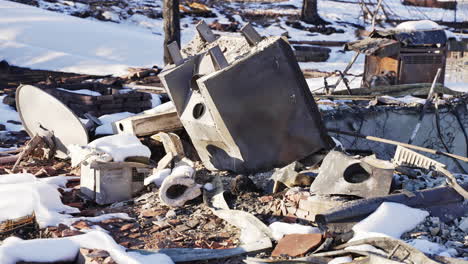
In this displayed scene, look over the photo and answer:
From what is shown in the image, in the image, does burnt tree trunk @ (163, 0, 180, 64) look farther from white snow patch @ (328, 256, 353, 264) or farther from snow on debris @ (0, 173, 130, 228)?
white snow patch @ (328, 256, 353, 264)

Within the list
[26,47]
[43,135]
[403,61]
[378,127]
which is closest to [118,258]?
[43,135]

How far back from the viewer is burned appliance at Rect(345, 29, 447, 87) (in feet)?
43.4

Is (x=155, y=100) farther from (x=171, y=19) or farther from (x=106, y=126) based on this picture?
(x=171, y=19)

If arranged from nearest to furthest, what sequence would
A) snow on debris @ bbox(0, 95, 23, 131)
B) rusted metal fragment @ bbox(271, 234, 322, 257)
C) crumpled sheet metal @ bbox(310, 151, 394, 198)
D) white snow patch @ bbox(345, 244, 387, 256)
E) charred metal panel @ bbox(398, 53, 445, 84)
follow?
white snow patch @ bbox(345, 244, 387, 256)
rusted metal fragment @ bbox(271, 234, 322, 257)
crumpled sheet metal @ bbox(310, 151, 394, 198)
snow on debris @ bbox(0, 95, 23, 131)
charred metal panel @ bbox(398, 53, 445, 84)

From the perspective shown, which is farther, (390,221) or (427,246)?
(390,221)

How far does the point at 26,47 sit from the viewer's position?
16641mm

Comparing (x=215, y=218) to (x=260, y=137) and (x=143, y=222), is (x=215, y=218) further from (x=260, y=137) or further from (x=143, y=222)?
(x=260, y=137)

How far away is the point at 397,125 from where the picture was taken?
9.91 meters

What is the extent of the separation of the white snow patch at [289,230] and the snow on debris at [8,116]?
6.31 m

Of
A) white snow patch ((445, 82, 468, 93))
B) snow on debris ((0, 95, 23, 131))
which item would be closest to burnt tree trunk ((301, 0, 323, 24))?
white snow patch ((445, 82, 468, 93))

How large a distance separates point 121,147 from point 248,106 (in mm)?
1430

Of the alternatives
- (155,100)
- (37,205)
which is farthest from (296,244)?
(155,100)

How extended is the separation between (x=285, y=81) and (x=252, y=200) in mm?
1446

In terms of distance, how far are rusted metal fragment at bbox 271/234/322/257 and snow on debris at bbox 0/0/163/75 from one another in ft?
38.3
